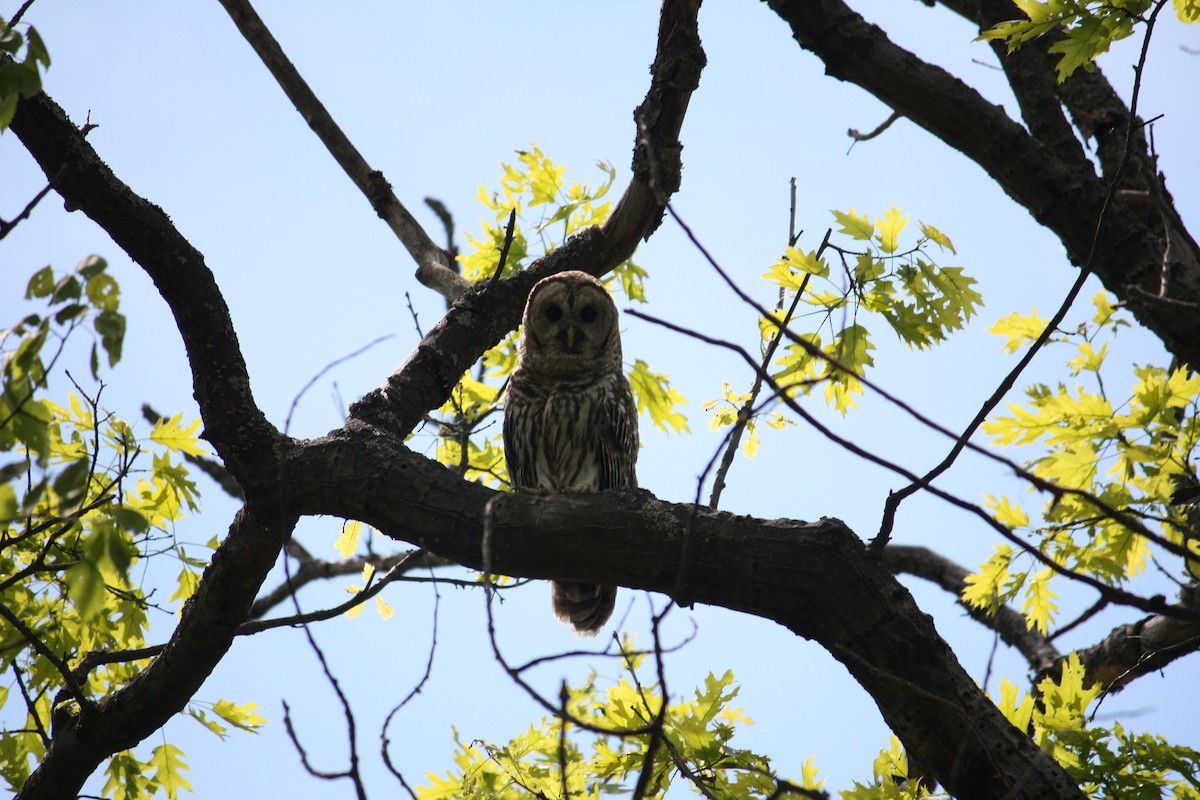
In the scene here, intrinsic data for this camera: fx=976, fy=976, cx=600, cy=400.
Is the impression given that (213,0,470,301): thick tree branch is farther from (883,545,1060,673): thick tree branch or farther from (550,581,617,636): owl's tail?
(883,545,1060,673): thick tree branch

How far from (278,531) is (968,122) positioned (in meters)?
3.69

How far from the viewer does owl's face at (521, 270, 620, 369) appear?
517cm

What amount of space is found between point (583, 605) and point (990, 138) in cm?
305

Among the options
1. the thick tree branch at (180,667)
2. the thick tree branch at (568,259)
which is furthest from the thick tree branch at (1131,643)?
the thick tree branch at (180,667)

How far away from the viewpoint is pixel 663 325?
1.68 meters

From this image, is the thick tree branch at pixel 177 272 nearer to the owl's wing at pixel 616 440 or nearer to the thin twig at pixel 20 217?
the thin twig at pixel 20 217

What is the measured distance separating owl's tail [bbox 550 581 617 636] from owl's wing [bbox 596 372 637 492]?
566 millimetres

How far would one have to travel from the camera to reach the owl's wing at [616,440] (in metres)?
5.20

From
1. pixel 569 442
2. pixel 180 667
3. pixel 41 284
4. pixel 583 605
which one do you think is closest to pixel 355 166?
pixel 569 442

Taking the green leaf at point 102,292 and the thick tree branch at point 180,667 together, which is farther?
the thick tree branch at point 180,667

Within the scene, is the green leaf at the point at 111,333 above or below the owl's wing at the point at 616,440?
below

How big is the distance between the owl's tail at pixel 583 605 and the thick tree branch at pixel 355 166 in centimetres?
165

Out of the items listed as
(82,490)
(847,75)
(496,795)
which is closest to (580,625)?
(496,795)

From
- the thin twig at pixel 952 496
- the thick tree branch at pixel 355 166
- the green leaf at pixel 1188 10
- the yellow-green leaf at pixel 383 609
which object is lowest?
the thin twig at pixel 952 496
